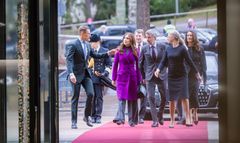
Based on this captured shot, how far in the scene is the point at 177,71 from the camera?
201 inches

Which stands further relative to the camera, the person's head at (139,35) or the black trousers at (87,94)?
the black trousers at (87,94)

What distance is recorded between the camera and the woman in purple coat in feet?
16.9

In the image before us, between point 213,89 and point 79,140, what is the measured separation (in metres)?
1.63

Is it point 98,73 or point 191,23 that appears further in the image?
point 98,73

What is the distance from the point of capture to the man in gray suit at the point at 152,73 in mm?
5109

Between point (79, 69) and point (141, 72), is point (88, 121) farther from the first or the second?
point (141, 72)

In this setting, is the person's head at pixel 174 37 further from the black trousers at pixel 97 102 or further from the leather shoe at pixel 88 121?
the leather shoe at pixel 88 121

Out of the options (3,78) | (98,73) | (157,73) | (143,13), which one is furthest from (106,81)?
(3,78)

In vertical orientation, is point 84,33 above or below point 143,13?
below

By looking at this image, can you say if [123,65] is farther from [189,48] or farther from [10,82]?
[10,82]

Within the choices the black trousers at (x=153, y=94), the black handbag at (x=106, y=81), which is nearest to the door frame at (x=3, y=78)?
the black handbag at (x=106, y=81)

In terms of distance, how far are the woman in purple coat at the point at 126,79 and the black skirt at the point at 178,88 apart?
1.26 ft

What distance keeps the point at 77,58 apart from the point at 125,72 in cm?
58

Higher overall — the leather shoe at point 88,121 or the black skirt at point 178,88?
the black skirt at point 178,88
